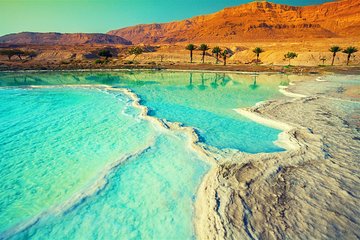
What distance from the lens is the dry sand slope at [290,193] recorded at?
18.5 ft

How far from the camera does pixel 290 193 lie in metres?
7.05

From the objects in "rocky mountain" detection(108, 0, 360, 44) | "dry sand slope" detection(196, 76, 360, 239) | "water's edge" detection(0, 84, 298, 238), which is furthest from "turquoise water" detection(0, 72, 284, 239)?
"rocky mountain" detection(108, 0, 360, 44)

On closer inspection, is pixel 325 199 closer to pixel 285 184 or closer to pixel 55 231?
pixel 285 184

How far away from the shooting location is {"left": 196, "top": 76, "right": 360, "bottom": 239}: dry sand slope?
565 cm

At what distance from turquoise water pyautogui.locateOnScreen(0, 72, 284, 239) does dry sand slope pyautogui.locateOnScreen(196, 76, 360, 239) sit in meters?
0.83

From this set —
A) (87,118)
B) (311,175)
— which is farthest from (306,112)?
(87,118)

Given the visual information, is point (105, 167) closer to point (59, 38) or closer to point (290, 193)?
point (290, 193)

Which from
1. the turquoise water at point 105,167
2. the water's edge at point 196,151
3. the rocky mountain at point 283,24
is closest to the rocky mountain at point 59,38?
the rocky mountain at point 283,24

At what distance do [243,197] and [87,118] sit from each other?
42.7ft

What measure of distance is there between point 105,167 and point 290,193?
21.9ft

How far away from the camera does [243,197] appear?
6.84 metres

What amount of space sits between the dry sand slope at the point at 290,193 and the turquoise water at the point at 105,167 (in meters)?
0.83

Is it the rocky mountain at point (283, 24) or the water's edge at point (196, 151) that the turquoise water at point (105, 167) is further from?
the rocky mountain at point (283, 24)

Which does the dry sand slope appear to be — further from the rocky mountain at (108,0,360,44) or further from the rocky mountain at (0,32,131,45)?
the rocky mountain at (0,32,131,45)
